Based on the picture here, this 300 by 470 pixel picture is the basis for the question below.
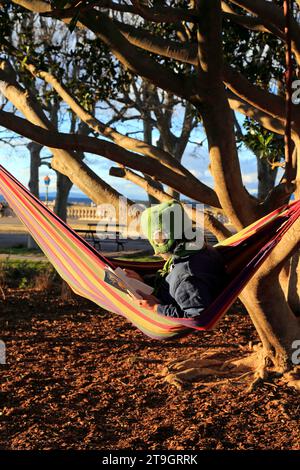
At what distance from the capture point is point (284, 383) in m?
4.29

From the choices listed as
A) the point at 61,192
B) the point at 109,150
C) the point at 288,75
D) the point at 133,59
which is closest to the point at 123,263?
the point at 109,150

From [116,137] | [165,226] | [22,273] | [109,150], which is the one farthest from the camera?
[22,273]

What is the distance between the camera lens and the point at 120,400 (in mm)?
3914

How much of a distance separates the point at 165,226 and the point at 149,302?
455 mm

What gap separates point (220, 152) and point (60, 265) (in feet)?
4.43

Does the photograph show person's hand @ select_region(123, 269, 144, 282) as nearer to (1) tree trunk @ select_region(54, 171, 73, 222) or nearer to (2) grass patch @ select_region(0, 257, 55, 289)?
(2) grass patch @ select_region(0, 257, 55, 289)

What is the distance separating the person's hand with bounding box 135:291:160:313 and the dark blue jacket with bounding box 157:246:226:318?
30 mm

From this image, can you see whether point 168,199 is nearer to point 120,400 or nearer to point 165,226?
point 165,226

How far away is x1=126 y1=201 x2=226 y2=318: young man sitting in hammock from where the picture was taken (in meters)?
3.07

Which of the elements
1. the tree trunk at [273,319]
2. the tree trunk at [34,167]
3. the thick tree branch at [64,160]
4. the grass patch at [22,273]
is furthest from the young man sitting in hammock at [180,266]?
the tree trunk at [34,167]

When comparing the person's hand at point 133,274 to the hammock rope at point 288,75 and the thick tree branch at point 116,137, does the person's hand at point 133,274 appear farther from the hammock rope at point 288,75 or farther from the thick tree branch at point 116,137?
the thick tree branch at point 116,137

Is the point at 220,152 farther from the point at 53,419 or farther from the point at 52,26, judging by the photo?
the point at 52,26

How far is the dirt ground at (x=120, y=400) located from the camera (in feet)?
11.0
